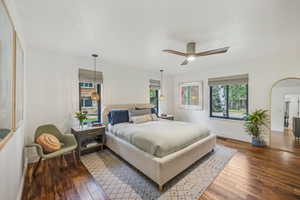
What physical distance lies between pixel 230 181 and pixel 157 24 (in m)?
2.83

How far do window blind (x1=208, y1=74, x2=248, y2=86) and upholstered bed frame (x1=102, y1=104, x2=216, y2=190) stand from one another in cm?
212

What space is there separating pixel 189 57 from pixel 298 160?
3342mm

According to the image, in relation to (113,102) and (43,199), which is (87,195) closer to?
(43,199)

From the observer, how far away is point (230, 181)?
2191 millimetres

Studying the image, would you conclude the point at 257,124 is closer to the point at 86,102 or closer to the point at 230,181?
the point at 230,181

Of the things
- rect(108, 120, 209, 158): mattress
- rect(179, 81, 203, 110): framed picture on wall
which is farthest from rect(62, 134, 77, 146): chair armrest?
rect(179, 81, 203, 110): framed picture on wall

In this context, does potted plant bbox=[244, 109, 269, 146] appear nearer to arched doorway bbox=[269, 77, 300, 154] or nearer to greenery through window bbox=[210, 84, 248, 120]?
greenery through window bbox=[210, 84, 248, 120]

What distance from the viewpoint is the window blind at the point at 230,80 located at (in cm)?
404

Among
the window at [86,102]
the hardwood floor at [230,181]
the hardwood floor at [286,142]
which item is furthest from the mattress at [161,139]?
the hardwood floor at [286,142]

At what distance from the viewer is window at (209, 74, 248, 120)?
13.9 feet

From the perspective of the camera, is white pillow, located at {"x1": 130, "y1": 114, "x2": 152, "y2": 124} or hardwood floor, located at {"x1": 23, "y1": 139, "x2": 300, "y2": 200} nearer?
hardwood floor, located at {"x1": 23, "y1": 139, "x2": 300, "y2": 200}

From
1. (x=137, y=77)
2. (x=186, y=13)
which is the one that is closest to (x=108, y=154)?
(x=137, y=77)

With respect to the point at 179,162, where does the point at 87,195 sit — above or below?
below

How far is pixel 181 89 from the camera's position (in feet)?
19.4
